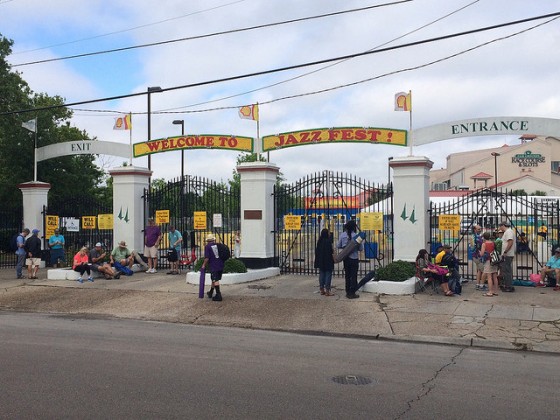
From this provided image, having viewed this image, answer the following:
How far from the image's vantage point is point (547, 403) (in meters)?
5.96

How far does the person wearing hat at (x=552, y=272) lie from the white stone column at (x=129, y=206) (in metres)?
11.9

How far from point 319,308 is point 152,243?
7.33 m

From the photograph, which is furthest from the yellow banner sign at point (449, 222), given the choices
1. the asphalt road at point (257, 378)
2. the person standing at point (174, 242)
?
the person standing at point (174, 242)

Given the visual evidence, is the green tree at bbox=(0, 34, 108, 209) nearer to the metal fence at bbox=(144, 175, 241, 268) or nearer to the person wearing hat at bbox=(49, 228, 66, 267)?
Result: the person wearing hat at bbox=(49, 228, 66, 267)

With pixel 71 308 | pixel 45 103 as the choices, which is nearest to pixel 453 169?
pixel 45 103

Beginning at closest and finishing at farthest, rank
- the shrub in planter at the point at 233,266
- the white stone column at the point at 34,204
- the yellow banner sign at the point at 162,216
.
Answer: the shrub in planter at the point at 233,266, the yellow banner sign at the point at 162,216, the white stone column at the point at 34,204

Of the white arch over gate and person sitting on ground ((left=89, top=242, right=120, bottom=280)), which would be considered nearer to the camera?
the white arch over gate

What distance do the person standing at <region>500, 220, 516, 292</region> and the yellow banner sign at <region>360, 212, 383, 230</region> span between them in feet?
10.5

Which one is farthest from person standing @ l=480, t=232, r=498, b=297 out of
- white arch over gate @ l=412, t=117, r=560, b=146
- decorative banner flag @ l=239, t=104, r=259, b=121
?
decorative banner flag @ l=239, t=104, r=259, b=121

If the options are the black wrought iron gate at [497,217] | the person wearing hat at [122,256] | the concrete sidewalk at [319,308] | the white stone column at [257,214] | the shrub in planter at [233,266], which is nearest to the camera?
the concrete sidewalk at [319,308]

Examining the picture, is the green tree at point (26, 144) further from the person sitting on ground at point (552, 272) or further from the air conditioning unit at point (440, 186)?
the air conditioning unit at point (440, 186)

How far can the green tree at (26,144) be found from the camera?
23.2 metres

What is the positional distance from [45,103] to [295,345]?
22.5 metres

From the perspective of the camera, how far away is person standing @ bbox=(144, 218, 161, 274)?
17359mm
